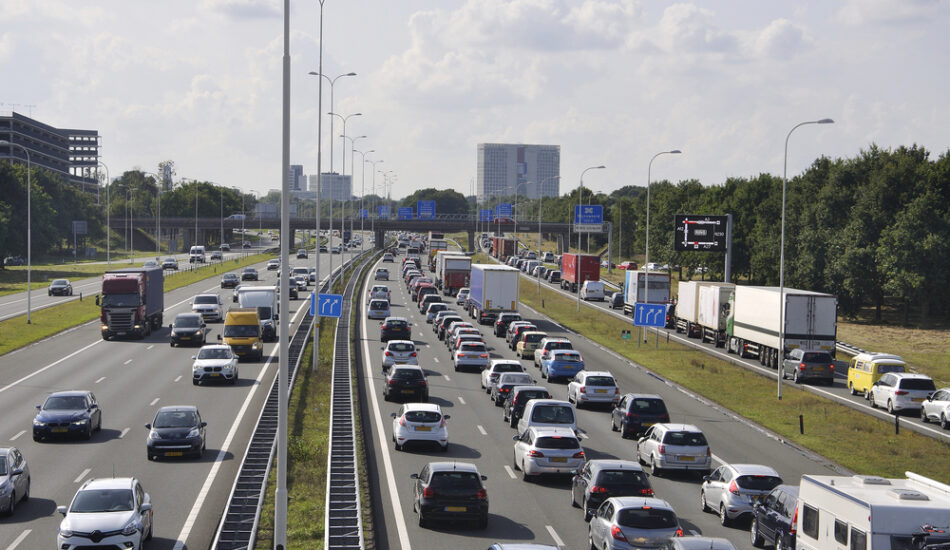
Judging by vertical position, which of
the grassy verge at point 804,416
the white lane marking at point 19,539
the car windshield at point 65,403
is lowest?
the grassy verge at point 804,416

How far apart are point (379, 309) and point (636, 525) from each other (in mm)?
53633

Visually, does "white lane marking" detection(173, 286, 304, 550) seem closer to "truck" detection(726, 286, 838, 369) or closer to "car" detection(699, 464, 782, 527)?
"car" detection(699, 464, 782, 527)

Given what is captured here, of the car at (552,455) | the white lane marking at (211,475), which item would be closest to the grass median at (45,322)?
the white lane marking at (211,475)

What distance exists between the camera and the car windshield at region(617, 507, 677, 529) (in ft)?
61.9

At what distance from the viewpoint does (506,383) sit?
38.5 metres

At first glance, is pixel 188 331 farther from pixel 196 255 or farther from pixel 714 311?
pixel 196 255

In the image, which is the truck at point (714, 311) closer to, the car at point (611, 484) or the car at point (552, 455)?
the car at point (552, 455)

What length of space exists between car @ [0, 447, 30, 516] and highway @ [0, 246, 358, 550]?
26 cm

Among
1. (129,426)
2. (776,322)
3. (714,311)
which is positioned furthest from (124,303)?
(776,322)

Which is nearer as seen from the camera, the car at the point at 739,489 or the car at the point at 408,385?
the car at the point at 739,489

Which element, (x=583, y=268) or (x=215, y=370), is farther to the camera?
(x=583, y=268)

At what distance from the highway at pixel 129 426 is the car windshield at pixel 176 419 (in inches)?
38.7

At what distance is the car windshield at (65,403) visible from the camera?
101ft

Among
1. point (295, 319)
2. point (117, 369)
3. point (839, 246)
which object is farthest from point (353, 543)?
point (839, 246)
